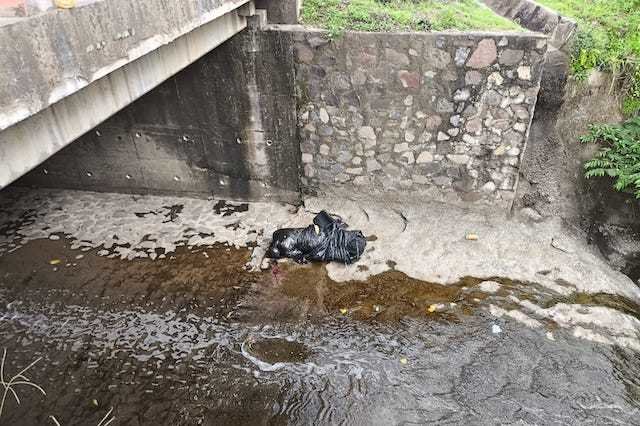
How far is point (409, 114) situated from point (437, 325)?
2.72 m

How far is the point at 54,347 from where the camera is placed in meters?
4.88

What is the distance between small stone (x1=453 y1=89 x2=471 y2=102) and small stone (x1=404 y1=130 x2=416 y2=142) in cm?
69

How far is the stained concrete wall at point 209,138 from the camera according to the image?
19.4ft

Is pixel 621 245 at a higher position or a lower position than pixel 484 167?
lower

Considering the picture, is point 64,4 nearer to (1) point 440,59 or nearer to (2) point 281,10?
(2) point 281,10

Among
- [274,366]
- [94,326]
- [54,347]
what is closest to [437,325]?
[274,366]

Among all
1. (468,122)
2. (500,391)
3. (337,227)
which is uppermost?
(468,122)

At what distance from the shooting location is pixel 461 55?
17.6 ft

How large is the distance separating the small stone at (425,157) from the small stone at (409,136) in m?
0.26

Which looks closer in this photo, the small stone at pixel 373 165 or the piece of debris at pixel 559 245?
the piece of debris at pixel 559 245

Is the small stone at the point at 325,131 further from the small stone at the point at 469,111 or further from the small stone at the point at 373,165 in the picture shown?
the small stone at the point at 469,111

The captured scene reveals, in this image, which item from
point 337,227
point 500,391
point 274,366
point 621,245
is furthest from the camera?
point 337,227

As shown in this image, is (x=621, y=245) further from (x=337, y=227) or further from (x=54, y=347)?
(x=54, y=347)

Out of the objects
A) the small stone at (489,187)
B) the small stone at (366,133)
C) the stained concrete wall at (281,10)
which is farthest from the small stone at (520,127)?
the stained concrete wall at (281,10)
